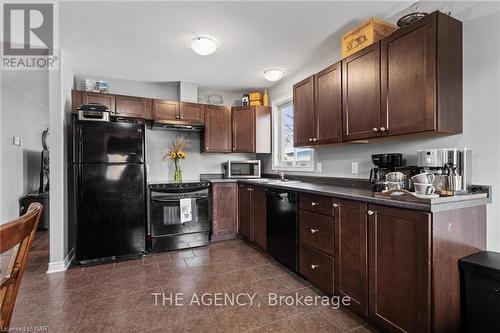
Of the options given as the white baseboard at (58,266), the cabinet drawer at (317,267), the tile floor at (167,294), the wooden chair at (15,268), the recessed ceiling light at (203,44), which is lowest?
the tile floor at (167,294)

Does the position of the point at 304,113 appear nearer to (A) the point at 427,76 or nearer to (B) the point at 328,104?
(B) the point at 328,104

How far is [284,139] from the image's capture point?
4.08m

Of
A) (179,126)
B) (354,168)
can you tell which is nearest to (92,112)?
(179,126)

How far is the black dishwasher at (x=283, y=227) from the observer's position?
8.27ft

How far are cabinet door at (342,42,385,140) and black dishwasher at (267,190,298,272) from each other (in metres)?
0.88

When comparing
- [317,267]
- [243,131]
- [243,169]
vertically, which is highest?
[243,131]

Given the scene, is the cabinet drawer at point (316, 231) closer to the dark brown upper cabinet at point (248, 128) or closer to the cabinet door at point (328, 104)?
the cabinet door at point (328, 104)

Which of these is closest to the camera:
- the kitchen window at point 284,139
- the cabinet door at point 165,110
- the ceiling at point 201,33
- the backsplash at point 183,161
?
the ceiling at point 201,33

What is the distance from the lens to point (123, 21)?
2301 millimetres

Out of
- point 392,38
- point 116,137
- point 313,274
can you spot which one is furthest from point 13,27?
point 313,274

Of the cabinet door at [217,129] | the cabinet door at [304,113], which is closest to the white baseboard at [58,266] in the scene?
the cabinet door at [217,129]

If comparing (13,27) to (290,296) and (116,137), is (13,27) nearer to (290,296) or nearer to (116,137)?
(116,137)

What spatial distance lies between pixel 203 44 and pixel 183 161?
6.98 feet

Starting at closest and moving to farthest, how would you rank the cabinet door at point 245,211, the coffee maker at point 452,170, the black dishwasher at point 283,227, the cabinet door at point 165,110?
1. the coffee maker at point 452,170
2. the black dishwasher at point 283,227
3. the cabinet door at point 245,211
4. the cabinet door at point 165,110
